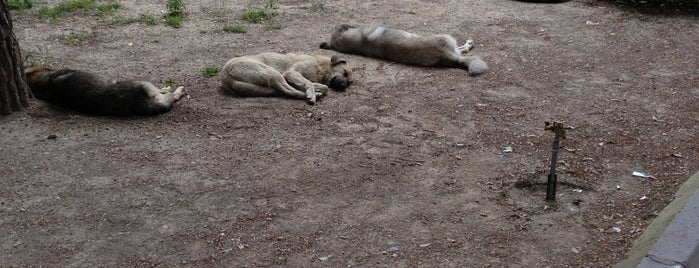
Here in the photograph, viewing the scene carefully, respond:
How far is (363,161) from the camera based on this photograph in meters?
6.21

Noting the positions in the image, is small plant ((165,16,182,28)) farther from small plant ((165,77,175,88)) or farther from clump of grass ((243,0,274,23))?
small plant ((165,77,175,88))

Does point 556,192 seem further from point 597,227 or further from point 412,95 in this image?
point 412,95

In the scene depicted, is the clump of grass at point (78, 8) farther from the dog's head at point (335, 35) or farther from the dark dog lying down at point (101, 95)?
the dark dog lying down at point (101, 95)

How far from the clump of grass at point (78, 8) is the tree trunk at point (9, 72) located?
3749mm

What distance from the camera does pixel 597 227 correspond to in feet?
16.6

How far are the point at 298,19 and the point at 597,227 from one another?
6.53 meters

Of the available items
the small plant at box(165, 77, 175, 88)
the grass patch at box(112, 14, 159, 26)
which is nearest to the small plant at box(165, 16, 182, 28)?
the grass patch at box(112, 14, 159, 26)

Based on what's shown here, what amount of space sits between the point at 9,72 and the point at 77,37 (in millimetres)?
2835

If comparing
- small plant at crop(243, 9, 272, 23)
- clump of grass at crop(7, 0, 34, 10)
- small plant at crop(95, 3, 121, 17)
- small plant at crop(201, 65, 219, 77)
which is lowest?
small plant at crop(201, 65, 219, 77)

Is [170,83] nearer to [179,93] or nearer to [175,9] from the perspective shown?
[179,93]

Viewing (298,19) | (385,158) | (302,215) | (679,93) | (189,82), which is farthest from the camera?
(298,19)

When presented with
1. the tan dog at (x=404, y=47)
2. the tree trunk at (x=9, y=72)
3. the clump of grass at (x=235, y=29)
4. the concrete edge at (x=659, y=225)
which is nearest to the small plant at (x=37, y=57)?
the tree trunk at (x=9, y=72)

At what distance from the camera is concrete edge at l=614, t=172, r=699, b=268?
4.40m

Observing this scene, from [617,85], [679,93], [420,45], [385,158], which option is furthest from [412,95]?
[679,93]
